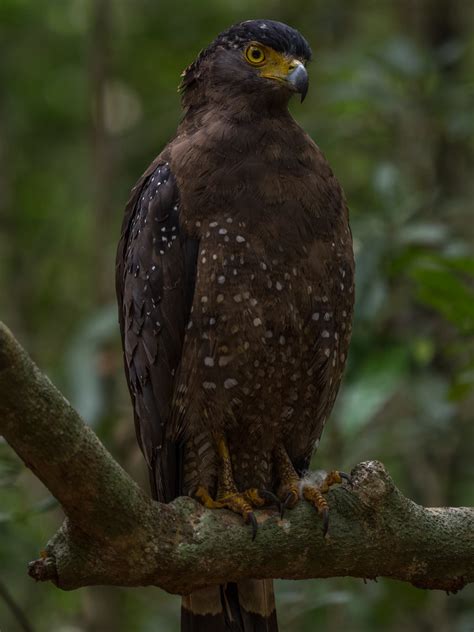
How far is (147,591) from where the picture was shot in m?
7.45

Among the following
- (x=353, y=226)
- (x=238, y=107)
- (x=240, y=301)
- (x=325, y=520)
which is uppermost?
(x=238, y=107)

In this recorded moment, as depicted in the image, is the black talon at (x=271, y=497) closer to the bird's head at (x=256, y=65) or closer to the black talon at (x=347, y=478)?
the black talon at (x=347, y=478)

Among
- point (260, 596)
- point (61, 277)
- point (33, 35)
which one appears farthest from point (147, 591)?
point (33, 35)

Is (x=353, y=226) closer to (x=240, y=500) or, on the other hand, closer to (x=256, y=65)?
(x=256, y=65)

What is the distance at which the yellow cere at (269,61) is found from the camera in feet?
14.4

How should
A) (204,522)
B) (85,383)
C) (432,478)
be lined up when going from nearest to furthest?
(204,522), (85,383), (432,478)

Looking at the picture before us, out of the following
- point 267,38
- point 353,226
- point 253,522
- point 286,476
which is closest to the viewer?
point 253,522

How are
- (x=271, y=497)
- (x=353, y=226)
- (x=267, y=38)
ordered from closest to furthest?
(x=271, y=497) < (x=267, y=38) < (x=353, y=226)

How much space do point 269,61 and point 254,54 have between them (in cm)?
7

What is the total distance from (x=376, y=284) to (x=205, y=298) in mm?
1069

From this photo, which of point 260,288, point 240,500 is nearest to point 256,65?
point 260,288

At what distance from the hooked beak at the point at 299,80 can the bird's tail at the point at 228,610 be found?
193 cm

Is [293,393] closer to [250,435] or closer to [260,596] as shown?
[250,435]

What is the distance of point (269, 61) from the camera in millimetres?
4445
